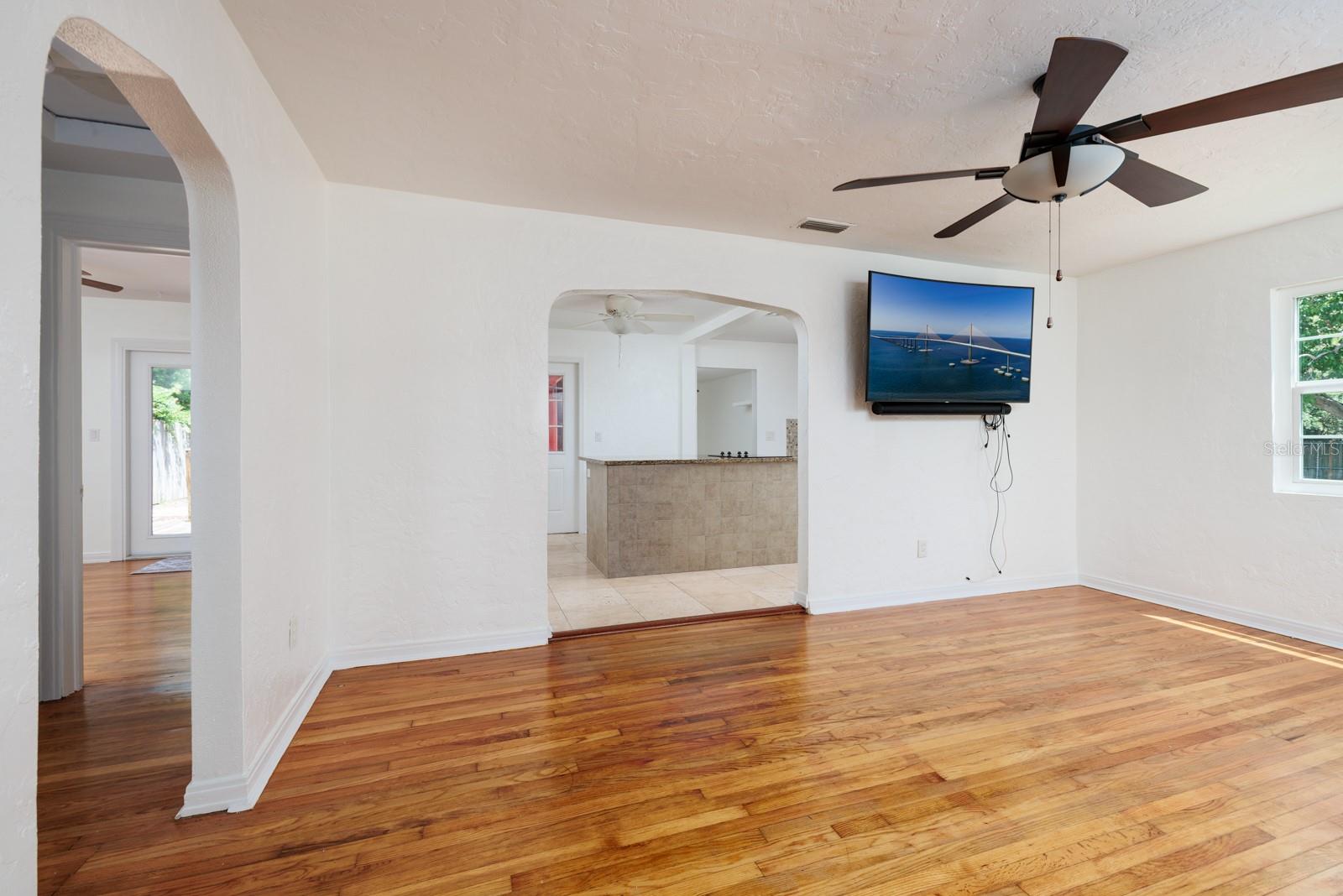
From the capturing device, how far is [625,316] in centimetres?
546

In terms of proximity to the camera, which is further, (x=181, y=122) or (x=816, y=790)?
(x=816, y=790)

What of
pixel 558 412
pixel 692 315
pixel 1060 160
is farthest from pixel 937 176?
Answer: pixel 558 412

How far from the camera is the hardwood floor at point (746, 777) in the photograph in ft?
5.16

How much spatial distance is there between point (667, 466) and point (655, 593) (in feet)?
3.60

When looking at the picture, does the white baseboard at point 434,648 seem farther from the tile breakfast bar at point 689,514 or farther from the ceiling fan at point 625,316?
the ceiling fan at point 625,316

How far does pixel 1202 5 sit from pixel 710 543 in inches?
166

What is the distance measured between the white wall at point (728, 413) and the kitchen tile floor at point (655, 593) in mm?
3251

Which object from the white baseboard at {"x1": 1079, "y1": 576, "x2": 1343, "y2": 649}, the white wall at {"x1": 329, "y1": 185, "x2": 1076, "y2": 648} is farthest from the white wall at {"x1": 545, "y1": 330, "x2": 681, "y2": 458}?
the white baseboard at {"x1": 1079, "y1": 576, "x2": 1343, "y2": 649}

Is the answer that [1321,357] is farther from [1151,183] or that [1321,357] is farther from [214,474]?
[214,474]

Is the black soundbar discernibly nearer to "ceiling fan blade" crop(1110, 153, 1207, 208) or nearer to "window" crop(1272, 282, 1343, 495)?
"window" crop(1272, 282, 1343, 495)

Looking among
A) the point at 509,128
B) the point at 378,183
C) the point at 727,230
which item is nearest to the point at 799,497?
the point at 727,230

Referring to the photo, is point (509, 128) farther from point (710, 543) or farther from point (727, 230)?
point (710, 543)

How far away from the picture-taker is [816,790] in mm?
1924

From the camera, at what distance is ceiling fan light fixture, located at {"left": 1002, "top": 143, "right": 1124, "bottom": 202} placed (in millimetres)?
1922
